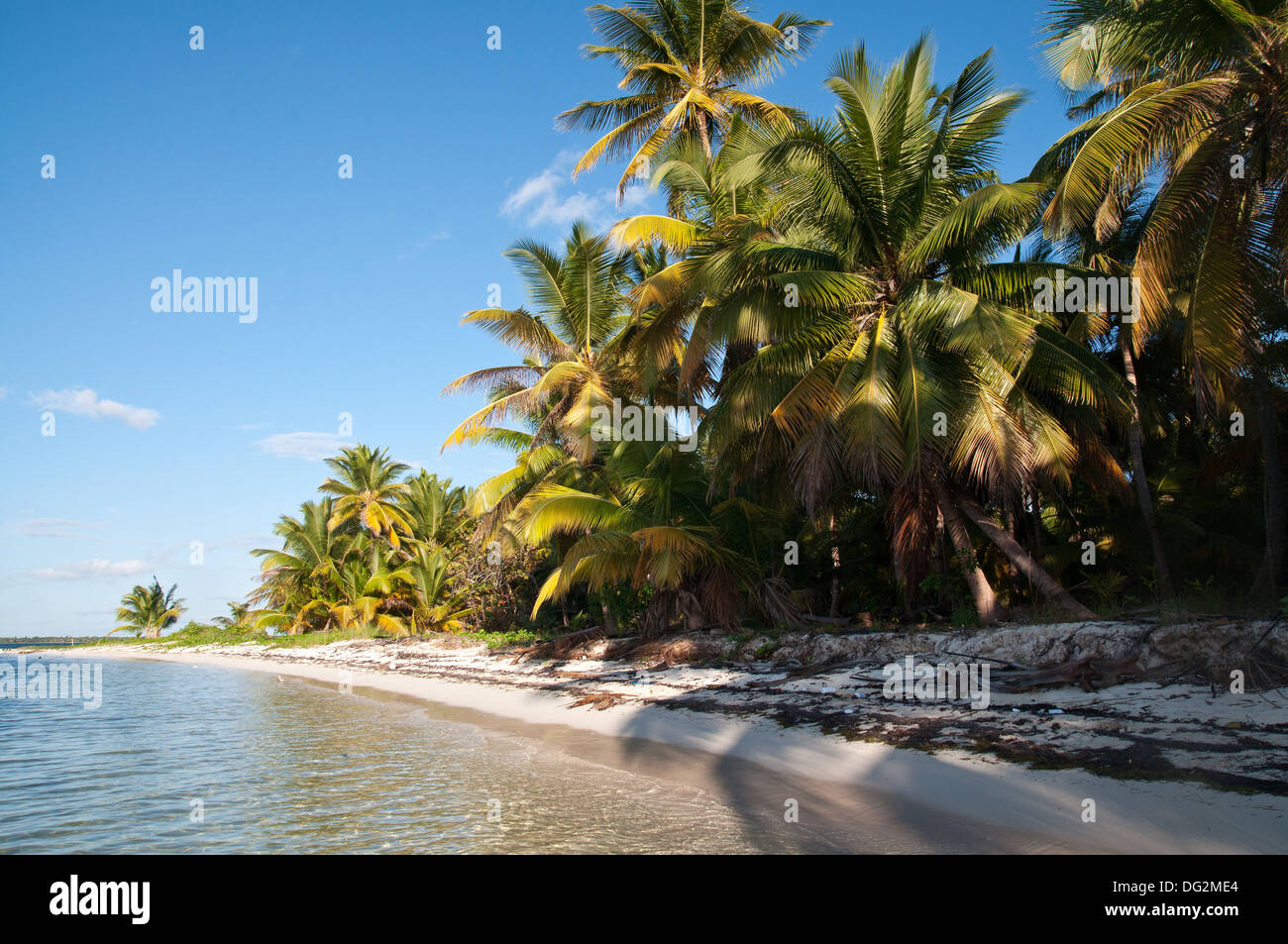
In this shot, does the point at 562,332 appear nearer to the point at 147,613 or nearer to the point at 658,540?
the point at 658,540

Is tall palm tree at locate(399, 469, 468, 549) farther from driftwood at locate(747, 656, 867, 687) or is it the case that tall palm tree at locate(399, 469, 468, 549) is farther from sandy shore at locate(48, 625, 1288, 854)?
driftwood at locate(747, 656, 867, 687)

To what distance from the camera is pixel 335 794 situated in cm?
721

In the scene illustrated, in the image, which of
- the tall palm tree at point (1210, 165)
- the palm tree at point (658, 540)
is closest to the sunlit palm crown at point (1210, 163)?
the tall palm tree at point (1210, 165)

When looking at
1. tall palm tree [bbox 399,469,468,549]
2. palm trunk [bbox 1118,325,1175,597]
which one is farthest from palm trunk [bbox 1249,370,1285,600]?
tall palm tree [bbox 399,469,468,549]

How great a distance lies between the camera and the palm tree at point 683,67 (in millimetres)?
18141

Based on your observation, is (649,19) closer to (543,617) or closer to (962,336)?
(962,336)

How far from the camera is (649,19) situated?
18.8 m

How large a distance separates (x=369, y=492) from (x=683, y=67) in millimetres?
24162

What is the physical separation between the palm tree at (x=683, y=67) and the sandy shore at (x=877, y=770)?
13432mm

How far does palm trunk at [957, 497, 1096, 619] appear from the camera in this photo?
396 inches

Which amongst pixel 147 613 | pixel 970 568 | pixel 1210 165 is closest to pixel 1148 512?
pixel 970 568

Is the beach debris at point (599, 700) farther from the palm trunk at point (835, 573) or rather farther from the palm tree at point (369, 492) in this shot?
the palm tree at point (369, 492)

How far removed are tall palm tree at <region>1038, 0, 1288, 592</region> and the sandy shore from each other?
14.3ft
